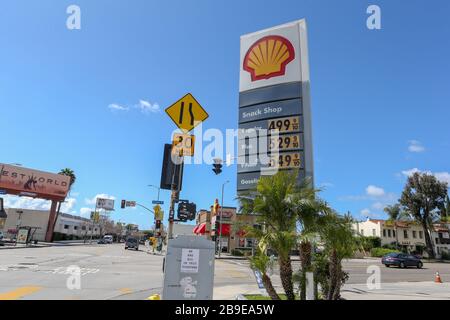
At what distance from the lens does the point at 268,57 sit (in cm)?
1717

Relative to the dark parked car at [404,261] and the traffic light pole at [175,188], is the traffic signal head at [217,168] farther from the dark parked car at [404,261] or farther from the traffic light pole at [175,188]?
the dark parked car at [404,261]

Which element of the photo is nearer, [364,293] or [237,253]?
[364,293]

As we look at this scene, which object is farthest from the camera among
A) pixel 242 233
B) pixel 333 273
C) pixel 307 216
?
pixel 242 233

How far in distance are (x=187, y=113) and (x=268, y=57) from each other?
10972mm

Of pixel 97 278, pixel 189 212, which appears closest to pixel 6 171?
pixel 97 278

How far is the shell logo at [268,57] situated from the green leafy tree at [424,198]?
5713 cm

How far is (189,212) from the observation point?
8.59 metres

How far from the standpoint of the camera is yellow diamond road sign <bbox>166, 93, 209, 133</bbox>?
7.26 meters

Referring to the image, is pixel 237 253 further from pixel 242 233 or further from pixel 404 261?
pixel 242 233

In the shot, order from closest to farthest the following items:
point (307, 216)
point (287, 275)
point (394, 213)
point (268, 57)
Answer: point (287, 275)
point (307, 216)
point (268, 57)
point (394, 213)

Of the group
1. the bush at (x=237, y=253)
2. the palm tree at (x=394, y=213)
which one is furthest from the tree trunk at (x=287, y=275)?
the palm tree at (x=394, y=213)

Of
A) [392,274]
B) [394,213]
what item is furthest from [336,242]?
[394,213]

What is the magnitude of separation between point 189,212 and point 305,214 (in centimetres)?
292

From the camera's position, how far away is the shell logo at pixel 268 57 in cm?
1659
